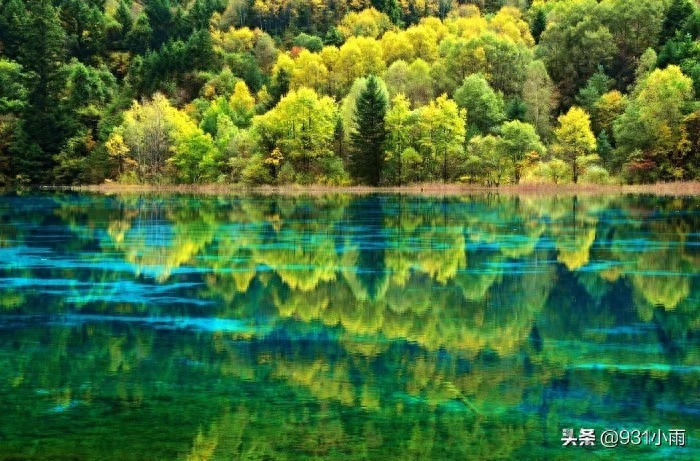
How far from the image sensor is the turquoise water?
1050 centimetres

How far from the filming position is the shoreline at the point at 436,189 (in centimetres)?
7775

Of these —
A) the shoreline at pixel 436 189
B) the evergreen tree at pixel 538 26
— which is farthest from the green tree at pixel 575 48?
the shoreline at pixel 436 189

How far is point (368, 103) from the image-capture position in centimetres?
9412

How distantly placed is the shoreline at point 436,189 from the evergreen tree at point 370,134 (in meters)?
2.63

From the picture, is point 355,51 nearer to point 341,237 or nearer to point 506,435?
point 341,237

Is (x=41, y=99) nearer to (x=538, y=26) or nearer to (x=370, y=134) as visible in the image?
(x=370, y=134)

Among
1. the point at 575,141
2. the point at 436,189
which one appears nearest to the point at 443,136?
the point at 436,189

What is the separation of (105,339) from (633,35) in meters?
131

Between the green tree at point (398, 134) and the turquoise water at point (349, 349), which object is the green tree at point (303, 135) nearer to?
the green tree at point (398, 134)

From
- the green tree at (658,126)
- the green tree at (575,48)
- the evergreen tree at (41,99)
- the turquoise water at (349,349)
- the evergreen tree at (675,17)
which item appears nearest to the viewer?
the turquoise water at (349,349)

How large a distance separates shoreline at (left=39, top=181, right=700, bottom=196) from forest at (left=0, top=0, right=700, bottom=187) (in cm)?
247

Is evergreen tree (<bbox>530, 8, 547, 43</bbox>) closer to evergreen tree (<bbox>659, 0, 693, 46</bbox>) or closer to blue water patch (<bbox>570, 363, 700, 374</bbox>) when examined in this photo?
evergreen tree (<bbox>659, 0, 693, 46</bbox>)

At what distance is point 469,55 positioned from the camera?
401 feet

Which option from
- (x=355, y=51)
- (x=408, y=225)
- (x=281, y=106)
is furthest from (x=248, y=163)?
(x=408, y=225)
